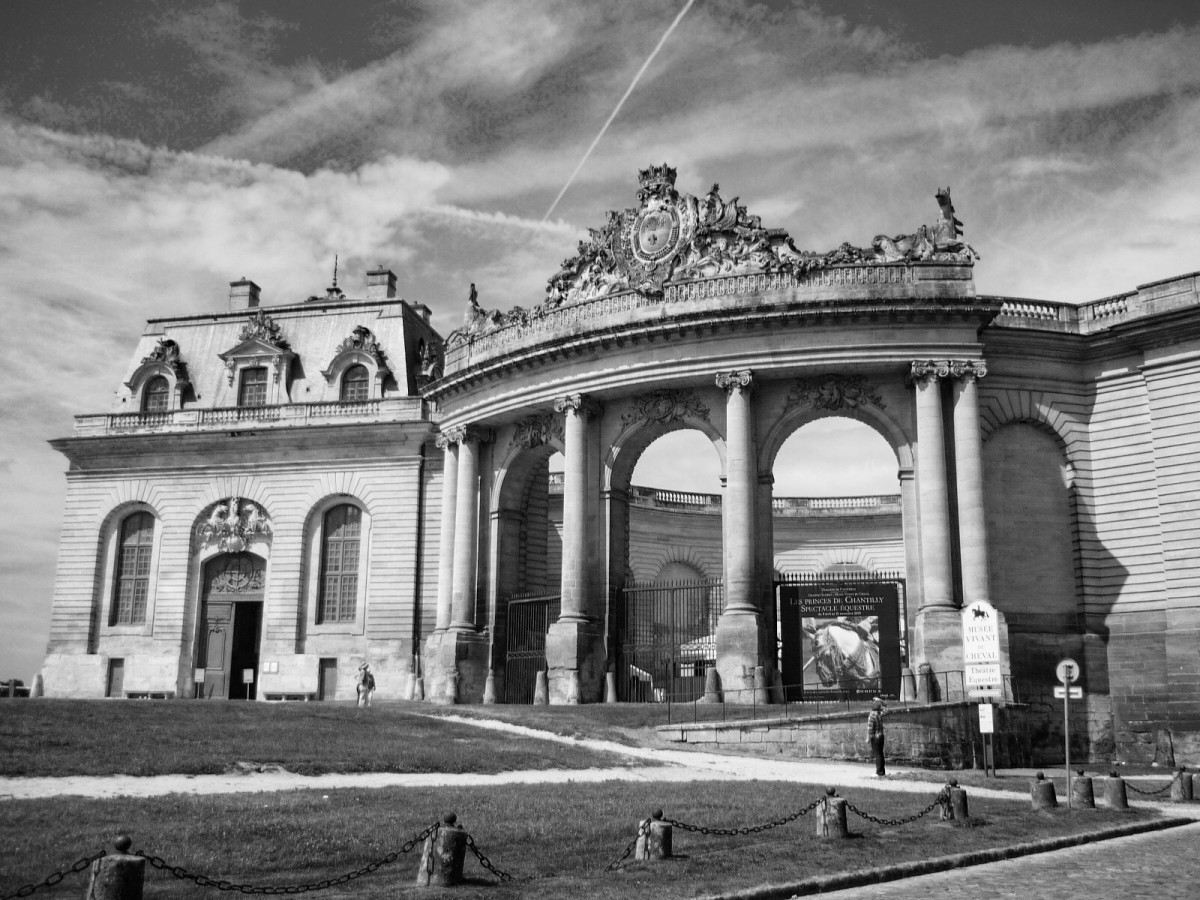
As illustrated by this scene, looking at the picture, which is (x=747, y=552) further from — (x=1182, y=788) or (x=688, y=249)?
(x=1182, y=788)

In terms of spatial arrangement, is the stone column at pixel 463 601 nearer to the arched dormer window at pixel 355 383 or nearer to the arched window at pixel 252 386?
the arched dormer window at pixel 355 383

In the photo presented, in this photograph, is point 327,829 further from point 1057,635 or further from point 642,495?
point 642,495

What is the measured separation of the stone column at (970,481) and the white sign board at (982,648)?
936 centimetres

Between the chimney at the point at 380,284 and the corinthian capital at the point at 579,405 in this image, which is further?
the chimney at the point at 380,284

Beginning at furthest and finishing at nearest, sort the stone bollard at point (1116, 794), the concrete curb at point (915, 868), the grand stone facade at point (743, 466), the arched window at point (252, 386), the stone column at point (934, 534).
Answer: the arched window at point (252, 386) → the grand stone facade at point (743, 466) → the stone column at point (934, 534) → the stone bollard at point (1116, 794) → the concrete curb at point (915, 868)

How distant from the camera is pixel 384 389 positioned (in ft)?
170

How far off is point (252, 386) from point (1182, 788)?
4058 cm

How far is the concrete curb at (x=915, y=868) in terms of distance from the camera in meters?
13.1

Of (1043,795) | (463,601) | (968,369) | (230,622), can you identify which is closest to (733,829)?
(1043,795)

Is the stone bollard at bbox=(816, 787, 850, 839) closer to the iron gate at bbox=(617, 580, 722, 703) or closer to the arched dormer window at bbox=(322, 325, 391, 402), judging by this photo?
the iron gate at bbox=(617, 580, 722, 703)

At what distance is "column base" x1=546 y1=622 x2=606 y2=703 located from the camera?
126ft

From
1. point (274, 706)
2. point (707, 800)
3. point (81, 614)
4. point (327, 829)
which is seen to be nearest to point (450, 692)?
point (274, 706)

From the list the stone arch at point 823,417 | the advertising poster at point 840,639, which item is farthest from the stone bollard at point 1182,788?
the stone arch at point 823,417

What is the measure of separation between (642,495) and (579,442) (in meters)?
20.2
